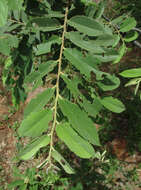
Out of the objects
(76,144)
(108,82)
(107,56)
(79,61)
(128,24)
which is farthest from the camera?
(128,24)

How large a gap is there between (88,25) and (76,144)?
1.14 ft

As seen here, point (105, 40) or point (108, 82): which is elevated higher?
point (105, 40)

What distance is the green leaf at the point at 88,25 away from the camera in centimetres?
58

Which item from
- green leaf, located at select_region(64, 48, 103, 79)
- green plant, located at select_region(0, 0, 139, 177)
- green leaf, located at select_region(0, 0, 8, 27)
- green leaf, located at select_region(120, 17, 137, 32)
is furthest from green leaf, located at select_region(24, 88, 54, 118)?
green leaf, located at select_region(120, 17, 137, 32)

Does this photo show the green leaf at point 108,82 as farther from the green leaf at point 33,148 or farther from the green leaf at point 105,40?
the green leaf at point 33,148

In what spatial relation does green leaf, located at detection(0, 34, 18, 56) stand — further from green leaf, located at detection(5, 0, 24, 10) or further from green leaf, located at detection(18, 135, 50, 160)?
green leaf, located at detection(18, 135, 50, 160)

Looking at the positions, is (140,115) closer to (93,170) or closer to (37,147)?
(93,170)

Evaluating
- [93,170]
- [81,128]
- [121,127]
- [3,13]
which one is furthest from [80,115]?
[121,127]


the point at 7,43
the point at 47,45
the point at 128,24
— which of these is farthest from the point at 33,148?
the point at 128,24

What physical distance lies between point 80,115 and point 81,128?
0.11 feet

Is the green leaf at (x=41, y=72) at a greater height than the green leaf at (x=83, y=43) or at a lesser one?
lesser

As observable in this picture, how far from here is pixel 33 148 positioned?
1.68ft

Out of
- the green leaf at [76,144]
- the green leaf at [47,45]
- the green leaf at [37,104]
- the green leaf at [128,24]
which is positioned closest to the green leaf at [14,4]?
the green leaf at [47,45]

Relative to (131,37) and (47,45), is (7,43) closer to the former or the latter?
(47,45)
